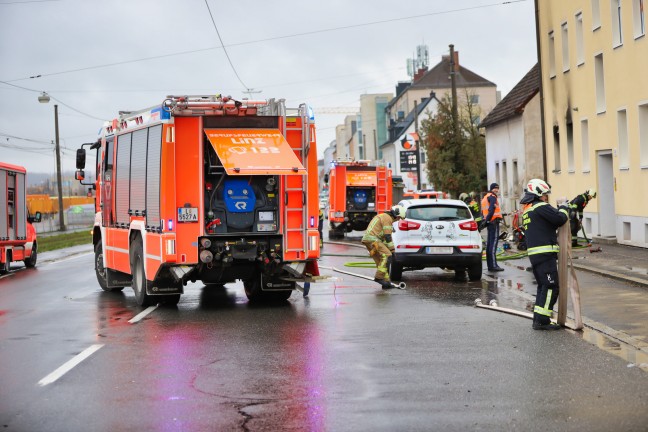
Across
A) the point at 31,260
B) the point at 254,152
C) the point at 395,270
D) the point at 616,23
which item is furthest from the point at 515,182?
the point at 254,152

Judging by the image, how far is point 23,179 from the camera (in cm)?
2869

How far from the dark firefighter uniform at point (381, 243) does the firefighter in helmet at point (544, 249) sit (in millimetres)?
6200

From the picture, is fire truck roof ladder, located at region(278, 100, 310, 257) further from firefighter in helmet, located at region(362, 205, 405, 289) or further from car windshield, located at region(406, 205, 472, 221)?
car windshield, located at region(406, 205, 472, 221)

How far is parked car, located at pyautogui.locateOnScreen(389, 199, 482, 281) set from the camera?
19.2m

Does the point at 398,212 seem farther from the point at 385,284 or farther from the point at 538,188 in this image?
the point at 538,188

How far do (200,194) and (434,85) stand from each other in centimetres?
9432

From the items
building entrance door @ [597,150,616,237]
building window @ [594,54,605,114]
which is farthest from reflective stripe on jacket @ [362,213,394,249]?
building window @ [594,54,605,114]

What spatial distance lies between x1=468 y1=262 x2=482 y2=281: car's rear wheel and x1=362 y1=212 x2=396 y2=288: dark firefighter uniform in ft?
6.32

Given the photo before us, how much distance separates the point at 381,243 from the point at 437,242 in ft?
4.73

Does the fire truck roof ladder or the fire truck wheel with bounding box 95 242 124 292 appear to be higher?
the fire truck roof ladder

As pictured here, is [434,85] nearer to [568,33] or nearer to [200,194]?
[568,33]

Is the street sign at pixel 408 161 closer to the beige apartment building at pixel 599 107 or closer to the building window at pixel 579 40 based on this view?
the beige apartment building at pixel 599 107

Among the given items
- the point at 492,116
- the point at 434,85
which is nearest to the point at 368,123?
the point at 434,85

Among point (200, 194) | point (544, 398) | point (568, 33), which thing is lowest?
point (544, 398)
